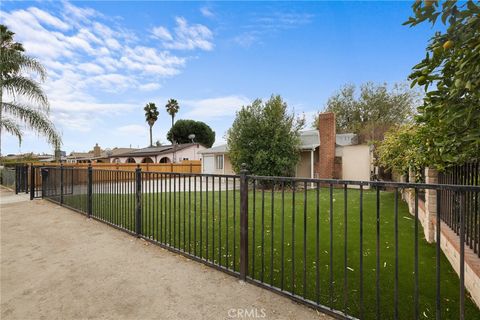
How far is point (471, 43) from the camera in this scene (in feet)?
5.89

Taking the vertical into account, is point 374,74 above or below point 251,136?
above

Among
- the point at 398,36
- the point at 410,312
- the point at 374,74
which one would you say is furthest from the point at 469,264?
the point at 374,74

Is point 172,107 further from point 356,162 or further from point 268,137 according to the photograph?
point 356,162

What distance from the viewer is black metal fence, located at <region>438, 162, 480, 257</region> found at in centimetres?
289

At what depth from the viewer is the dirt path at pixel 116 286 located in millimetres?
2652

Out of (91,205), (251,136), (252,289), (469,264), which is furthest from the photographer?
(251,136)

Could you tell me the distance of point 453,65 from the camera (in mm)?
2094

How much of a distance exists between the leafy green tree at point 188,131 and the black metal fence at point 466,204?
4193 cm

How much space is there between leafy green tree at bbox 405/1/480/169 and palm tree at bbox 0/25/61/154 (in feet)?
42.4

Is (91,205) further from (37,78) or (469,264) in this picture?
(37,78)

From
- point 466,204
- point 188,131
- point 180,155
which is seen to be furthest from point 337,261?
point 188,131

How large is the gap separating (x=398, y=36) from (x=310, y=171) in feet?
28.5

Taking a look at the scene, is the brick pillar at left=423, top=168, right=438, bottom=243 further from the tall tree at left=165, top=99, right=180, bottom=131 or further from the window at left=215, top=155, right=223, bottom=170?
the tall tree at left=165, top=99, right=180, bottom=131

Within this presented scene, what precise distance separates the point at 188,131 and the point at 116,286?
140ft
